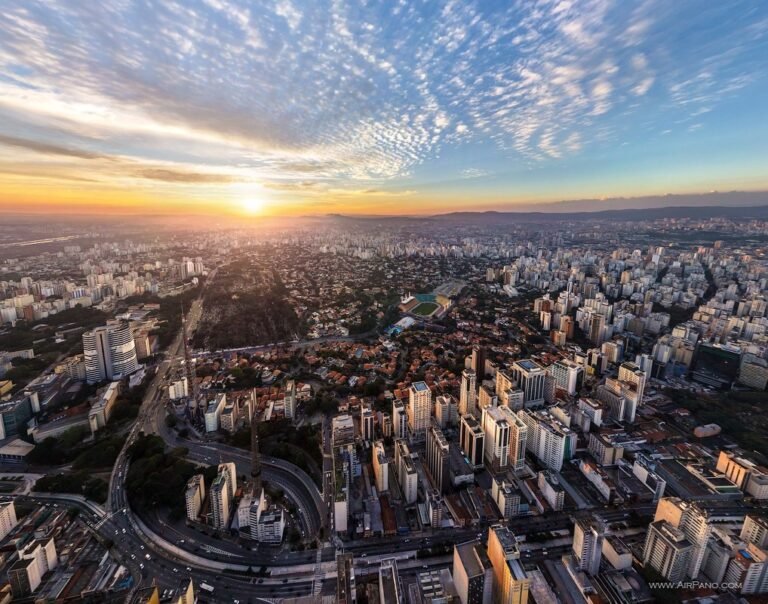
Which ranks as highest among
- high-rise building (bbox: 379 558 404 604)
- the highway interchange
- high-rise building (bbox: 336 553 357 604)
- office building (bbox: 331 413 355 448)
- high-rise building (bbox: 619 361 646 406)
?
high-rise building (bbox: 619 361 646 406)

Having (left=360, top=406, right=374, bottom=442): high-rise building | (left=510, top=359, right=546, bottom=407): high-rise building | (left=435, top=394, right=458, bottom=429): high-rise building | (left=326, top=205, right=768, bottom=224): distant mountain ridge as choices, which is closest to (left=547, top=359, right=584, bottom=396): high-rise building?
(left=510, top=359, right=546, bottom=407): high-rise building

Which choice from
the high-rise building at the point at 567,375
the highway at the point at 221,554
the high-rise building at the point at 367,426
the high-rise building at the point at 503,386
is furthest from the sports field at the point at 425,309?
the highway at the point at 221,554

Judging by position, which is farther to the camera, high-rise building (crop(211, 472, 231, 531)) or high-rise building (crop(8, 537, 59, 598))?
high-rise building (crop(211, 472, 231, 531))

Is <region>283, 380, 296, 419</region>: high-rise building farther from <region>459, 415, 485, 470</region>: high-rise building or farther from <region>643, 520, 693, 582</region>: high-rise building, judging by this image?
<region>643, 520, 693, 582</region>: high-rise building

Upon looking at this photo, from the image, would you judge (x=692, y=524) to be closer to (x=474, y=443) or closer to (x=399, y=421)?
(x=474, y=443)

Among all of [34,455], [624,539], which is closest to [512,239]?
[624,539]
